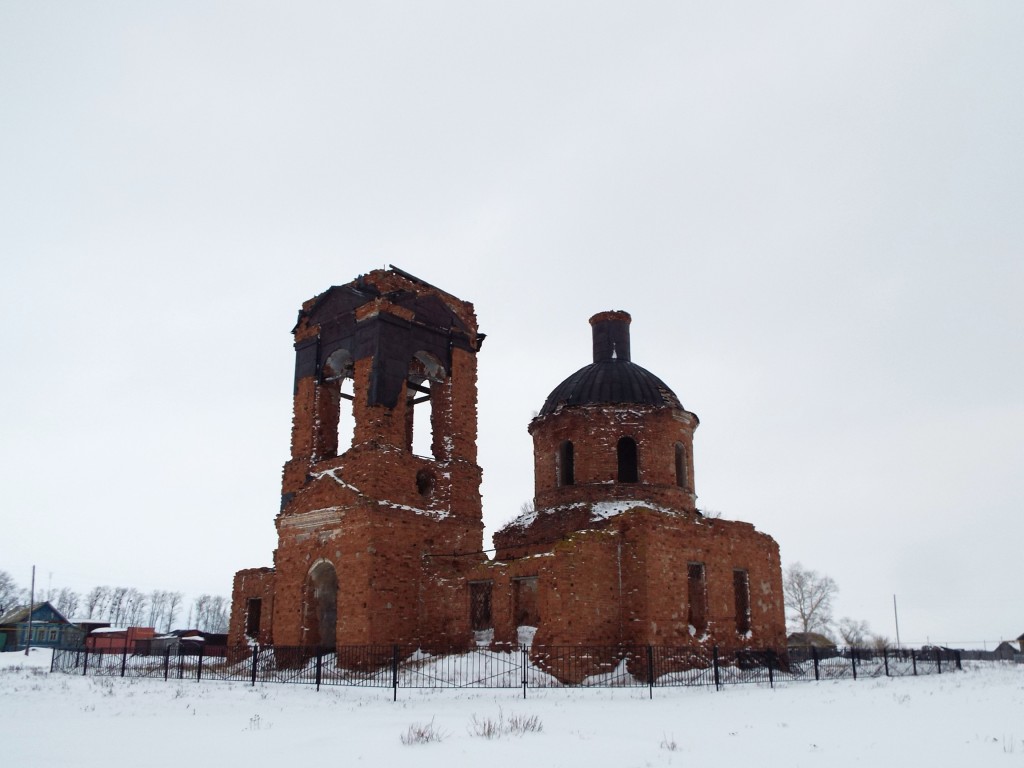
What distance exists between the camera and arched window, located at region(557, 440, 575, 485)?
77.9 ft

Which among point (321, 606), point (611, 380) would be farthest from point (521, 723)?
point (611, 380)

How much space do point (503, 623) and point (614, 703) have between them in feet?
19.8

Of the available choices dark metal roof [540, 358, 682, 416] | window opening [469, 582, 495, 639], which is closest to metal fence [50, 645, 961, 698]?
window opening [469, 582, 495, 639]

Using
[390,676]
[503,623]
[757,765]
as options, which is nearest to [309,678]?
[390,676]

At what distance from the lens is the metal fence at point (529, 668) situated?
57.1 feet

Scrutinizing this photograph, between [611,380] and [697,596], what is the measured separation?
22.0 feet

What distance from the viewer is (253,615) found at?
24.2 meters

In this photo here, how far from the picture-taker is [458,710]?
1257 cm

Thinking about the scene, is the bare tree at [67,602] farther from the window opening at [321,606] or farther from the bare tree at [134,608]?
the window opening at [321,606]

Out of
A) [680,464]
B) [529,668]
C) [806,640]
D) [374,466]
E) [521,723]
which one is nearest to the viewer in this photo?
[521,723]

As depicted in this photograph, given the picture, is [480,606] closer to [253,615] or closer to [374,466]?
[374,466]

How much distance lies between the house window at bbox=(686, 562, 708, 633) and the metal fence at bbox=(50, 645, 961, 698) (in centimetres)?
88

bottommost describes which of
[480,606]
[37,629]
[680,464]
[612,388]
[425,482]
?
[37,629]

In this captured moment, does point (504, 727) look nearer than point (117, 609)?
Yes
